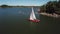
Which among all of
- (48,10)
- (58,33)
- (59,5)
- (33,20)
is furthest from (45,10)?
(58,33)

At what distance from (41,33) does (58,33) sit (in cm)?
434

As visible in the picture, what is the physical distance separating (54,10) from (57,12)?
17.4 feet

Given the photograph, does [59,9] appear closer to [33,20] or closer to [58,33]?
[33,20]

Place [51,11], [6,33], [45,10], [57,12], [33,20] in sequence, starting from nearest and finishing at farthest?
[6,33] → [33,20] → [57,12] → [51,11] → [45,10]

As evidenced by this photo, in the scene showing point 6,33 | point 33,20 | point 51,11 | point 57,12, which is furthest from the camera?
point 51,11

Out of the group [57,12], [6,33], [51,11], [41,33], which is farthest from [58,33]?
[51,11]

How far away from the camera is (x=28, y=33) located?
4353 cm

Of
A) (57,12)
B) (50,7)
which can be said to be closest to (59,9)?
(57,12)

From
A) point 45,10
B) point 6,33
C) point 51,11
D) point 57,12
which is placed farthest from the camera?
point 45,10

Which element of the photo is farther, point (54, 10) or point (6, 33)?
point (54, 10)

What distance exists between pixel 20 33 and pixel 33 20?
79.2 feet

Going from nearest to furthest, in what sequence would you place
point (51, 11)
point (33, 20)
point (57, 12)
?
point (33, 20)
point (57, 12)
point (51, 11)

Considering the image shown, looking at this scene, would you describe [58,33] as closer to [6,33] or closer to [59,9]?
[6,33]

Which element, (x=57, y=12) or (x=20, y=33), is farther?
(x=57, y=12)
